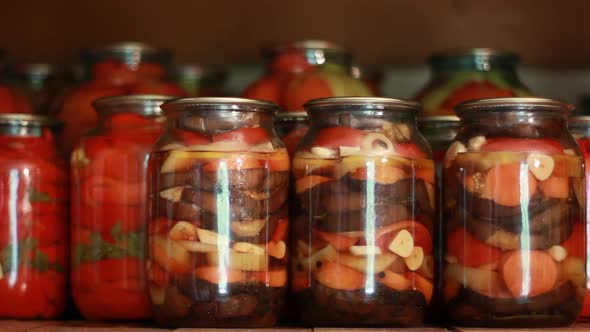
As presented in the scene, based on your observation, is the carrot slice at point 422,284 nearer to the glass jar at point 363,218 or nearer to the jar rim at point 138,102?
the glass jar at point 363,218

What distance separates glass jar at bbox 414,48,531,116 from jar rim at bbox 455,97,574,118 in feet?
0.66

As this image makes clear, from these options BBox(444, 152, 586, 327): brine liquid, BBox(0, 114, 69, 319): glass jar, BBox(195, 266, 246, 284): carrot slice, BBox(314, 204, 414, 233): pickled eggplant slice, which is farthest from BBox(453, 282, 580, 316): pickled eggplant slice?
BBox(0, 114, 69, 319): glass jar

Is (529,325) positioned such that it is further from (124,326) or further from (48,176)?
(48,176)

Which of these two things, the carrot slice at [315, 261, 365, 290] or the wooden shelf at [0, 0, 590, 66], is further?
the wooden shelf at [0, 0, 590, 66]

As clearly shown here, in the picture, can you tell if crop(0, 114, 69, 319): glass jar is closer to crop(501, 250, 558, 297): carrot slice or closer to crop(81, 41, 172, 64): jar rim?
crop(81, 41, 172, 64): jar rim

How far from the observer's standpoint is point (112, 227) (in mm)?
955

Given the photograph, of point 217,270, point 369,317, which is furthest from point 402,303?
point 217,270

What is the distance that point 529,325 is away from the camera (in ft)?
2.80

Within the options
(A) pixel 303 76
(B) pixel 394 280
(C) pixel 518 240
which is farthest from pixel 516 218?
(A) pixel 303 76

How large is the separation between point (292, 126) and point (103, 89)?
285 millimetres

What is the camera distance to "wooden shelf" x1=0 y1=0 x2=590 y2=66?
123 cm

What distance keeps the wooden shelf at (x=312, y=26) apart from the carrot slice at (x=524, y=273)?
0.46 meters

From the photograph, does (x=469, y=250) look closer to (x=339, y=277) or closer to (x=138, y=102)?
(x=339, y=277)

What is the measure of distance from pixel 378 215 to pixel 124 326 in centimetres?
29
